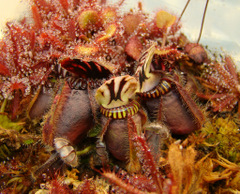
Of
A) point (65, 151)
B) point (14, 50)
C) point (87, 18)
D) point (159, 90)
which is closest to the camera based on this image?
point (65, 151)


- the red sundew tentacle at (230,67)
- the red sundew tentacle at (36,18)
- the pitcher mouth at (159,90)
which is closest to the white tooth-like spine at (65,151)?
the pitcher mouth at (159,90)

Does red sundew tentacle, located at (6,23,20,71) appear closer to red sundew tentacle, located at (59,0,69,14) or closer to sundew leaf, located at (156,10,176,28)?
red sundew tentacle, located at (59,0,69,14)

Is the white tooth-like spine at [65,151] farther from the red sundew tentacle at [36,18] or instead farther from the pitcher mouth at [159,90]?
the red sundew tentacle at [36,18]

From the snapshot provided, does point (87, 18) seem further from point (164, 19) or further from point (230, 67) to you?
point (230, 67)

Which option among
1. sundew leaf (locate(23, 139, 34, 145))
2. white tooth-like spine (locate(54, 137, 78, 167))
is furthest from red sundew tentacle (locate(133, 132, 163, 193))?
sundew leaf (locate(23, 139, 34, 145))

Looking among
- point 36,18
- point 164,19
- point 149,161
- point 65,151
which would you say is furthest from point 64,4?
point 149,161

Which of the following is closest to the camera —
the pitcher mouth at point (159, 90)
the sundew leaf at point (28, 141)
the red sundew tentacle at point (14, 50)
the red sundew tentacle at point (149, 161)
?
the red sundew tentacle at point (149, 161)

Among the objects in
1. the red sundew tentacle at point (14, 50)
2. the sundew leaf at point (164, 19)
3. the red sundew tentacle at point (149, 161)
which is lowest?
the red sundew tentacle at point (149, 161)
